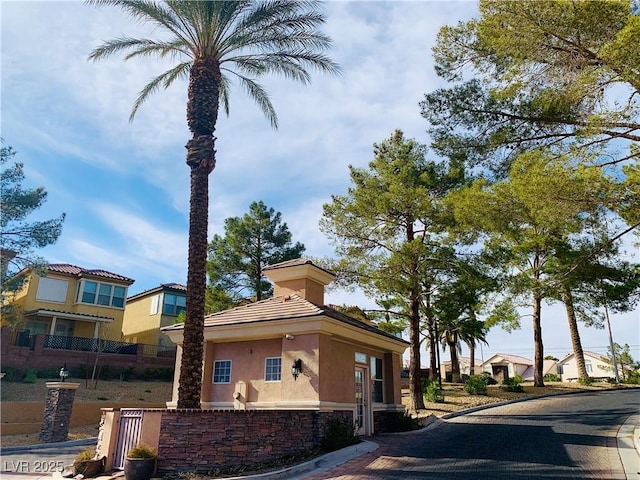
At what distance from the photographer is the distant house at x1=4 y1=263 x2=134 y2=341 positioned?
99.8ft

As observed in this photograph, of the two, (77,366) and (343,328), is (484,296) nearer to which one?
(343,328)

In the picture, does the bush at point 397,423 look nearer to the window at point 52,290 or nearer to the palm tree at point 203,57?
the palm tree at point 203,57

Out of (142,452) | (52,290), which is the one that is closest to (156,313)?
(52,290)

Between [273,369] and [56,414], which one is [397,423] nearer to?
[273,369]

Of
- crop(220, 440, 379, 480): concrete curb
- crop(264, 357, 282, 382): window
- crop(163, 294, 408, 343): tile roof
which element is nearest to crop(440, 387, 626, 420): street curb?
crop(163, 294, 408, 343): tile roof

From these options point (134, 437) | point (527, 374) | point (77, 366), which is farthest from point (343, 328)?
point (527, 374)

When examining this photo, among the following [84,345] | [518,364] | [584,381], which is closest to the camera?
[84,345]

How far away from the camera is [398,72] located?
13336 mm

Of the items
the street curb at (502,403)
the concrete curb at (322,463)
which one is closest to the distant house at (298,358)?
the concrete curb at (322,463)

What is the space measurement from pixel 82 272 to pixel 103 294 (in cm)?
213

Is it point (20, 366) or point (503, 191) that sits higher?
point (503, 191)

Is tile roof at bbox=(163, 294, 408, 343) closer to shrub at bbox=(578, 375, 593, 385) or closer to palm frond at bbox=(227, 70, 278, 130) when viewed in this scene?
palm frond at bbox=(227, 70, 278, 130)

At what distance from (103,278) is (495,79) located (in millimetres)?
29308

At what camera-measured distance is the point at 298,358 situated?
12.4 m
